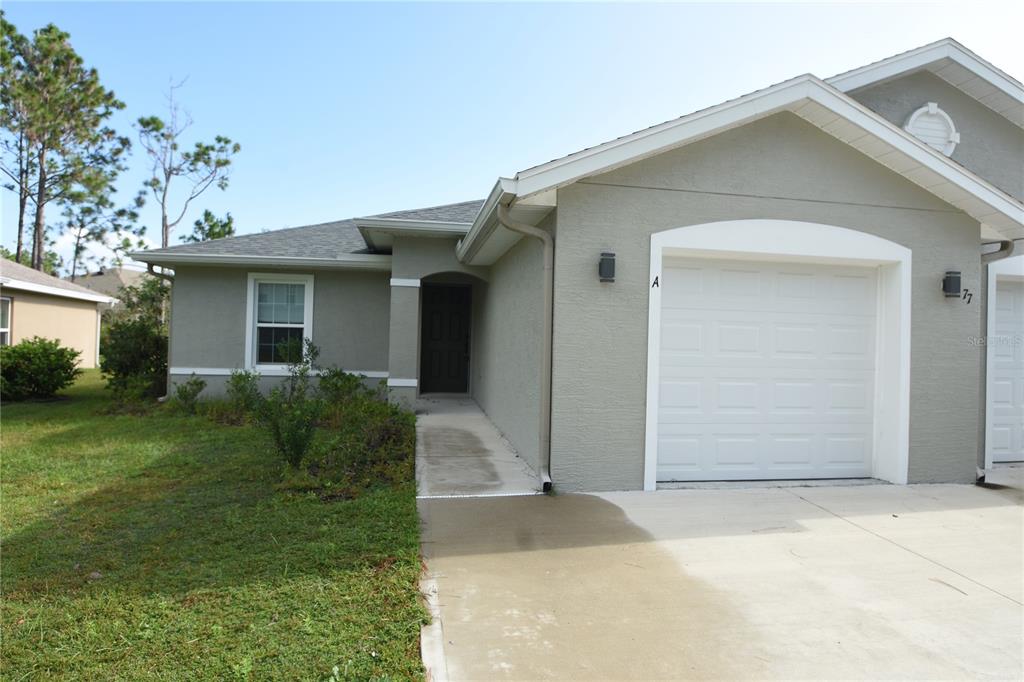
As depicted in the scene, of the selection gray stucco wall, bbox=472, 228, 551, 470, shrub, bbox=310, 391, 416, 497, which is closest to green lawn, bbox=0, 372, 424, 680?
shrub, bbox=310, 391, 416, 497

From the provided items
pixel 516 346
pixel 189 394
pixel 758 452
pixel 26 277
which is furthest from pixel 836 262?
pixel 26 277

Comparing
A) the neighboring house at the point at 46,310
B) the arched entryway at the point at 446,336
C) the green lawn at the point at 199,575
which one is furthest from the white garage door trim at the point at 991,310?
the neighboring house at the point at 46,310

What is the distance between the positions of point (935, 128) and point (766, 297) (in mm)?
4317

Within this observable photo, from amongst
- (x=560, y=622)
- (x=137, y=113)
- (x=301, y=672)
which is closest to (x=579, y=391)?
(x=560, y=622)

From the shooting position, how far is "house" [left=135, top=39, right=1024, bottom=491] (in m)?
5.78

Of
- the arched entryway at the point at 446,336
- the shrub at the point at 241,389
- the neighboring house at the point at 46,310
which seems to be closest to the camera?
the shrub at the point at 241,389

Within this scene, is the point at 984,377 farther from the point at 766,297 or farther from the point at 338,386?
the point at 338,386

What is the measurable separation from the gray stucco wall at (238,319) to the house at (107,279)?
28.0 metres

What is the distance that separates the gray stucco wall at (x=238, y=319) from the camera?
11195mm

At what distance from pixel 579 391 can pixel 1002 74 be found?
7349mm

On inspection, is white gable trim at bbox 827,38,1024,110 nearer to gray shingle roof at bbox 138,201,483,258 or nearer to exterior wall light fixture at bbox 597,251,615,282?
exterior wall light fixture at bbox 597,251,615,282

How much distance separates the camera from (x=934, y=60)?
791 centimetres

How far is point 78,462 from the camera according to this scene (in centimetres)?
696

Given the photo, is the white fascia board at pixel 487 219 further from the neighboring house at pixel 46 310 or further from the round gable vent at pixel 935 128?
the neighboring house at pixel 46 310
